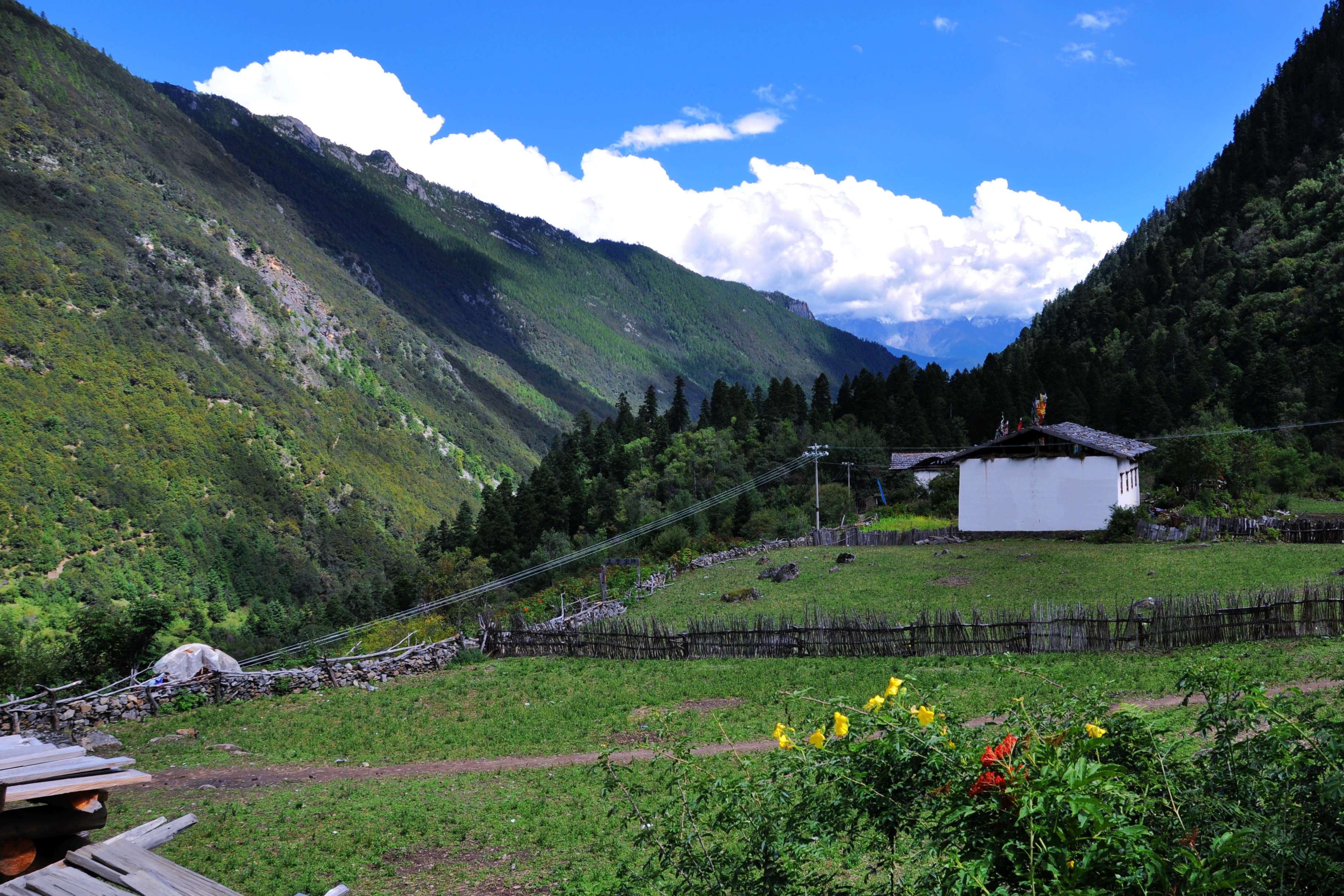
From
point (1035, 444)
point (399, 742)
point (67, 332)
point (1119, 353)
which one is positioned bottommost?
point (399, 742)

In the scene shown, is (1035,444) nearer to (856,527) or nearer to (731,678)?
(856,527)

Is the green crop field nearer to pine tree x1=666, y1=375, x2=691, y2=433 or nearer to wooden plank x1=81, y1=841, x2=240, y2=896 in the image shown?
wooden plank x1=81, y1=841, x2=240, y2=896

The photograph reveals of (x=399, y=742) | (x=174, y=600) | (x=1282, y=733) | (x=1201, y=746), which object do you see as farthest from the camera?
(x=174, y=600)

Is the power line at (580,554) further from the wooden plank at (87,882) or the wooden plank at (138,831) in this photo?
the wooden plank at (87,882)

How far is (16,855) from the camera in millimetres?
5922

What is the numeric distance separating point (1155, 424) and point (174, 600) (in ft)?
334

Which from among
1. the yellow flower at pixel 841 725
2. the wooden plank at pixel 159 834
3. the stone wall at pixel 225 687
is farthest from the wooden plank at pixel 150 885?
the stone wall at pixel 225 687

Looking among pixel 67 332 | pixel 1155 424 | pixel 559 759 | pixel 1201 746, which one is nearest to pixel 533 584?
pixel 559 759

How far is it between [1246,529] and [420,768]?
105ft

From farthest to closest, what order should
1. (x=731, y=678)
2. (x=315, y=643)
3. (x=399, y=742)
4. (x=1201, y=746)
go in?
1. (x=315, y=643)
2. (x=731, y=678)
3. (x=399, y=742)
4. (x=1201, y=746)

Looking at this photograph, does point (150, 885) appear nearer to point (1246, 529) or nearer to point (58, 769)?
point (58, 769)

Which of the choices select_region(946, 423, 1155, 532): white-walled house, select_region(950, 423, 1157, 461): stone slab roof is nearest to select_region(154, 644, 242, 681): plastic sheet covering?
select_region(946, 423, 1155, 532): white-walled house

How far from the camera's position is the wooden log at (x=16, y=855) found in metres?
5.83

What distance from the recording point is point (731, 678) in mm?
20781
